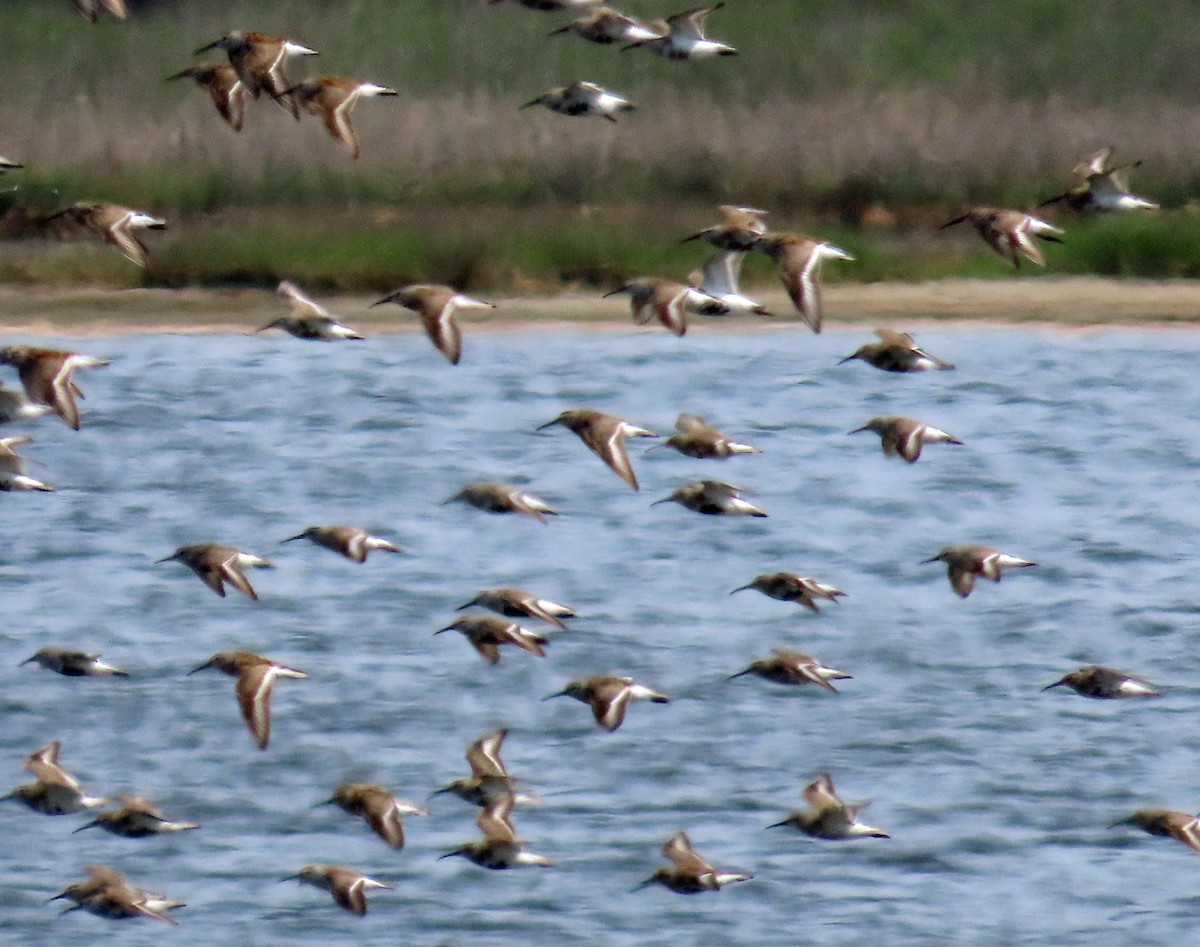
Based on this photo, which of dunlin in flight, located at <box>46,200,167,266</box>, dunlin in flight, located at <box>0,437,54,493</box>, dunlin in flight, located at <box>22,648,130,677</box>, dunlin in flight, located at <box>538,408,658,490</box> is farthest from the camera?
dunlin in flight, located at <box>0,437,54,493</box>

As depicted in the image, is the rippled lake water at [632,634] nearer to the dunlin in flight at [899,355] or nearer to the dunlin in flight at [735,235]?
the dunlin in flight at [899,355]

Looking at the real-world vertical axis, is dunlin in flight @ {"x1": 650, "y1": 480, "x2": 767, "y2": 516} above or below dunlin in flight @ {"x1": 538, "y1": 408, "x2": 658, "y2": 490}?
below

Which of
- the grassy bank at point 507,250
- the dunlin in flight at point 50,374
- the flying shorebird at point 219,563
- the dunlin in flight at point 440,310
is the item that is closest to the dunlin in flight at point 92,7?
the dunlin in flight at point 50,374

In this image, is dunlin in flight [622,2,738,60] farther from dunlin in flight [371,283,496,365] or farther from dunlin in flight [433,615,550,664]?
dunlin in flight [433,615,550,664]

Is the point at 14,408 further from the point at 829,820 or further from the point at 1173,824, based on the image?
the point at 1173,824

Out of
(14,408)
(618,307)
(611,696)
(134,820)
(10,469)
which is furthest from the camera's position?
(618,307)

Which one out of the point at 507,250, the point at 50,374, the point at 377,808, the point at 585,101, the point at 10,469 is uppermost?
the point at 585,101

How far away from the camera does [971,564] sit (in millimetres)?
12633

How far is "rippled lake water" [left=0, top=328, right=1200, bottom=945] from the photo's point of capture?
13047mm

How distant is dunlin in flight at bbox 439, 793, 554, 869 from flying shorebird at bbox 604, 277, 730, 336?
231cm

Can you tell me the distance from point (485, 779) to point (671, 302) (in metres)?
2.34

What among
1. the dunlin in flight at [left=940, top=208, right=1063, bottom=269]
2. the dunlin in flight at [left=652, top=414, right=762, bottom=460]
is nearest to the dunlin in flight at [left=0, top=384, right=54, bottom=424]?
the dunlin in flight at [left=652, top=414, right=762, bottom=460]

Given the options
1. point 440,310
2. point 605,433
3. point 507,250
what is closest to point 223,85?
point 440,310

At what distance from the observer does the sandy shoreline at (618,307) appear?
28672mm
